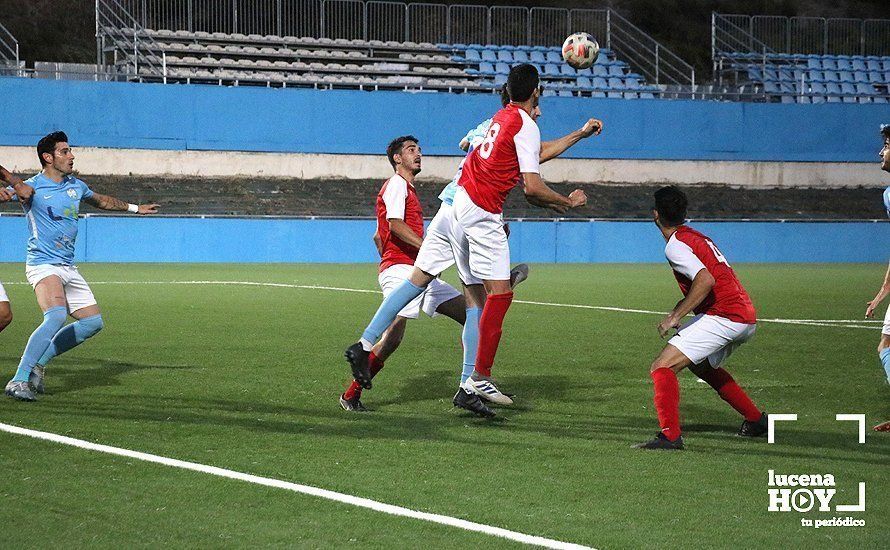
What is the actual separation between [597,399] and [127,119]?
27134 millimetres

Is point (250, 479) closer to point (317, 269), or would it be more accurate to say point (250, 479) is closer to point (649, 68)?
point (317, 269)

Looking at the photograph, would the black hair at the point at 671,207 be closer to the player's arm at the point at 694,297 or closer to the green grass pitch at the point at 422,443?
the player's arm at the point at 694,297

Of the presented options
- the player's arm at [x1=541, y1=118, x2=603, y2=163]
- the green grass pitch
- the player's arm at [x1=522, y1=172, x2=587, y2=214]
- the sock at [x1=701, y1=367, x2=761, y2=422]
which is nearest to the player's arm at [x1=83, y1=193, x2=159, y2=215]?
the green grass pitch

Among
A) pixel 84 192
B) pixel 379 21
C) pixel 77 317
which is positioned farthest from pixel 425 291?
pixel 379 21

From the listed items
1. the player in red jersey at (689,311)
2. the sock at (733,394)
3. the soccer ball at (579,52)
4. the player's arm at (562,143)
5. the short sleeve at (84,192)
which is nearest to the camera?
the player in red jersey at (689,311)

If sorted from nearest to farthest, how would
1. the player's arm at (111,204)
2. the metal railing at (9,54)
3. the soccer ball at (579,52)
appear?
the player's arm at (111,204)
the soccer ball at (579,52)
the metal railing at (9,54)

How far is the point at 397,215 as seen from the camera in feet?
26.7

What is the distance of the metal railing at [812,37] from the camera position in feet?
135

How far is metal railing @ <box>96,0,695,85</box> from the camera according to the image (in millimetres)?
36406

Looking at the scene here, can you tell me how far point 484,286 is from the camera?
774 centimetres

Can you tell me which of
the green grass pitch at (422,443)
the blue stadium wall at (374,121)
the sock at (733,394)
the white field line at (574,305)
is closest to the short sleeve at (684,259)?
the sock at (733,394)

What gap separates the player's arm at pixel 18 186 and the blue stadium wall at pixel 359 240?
21568 millimetres

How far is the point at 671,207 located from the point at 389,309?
196 centimetres

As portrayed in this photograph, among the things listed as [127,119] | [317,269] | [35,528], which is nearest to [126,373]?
[35,528]
